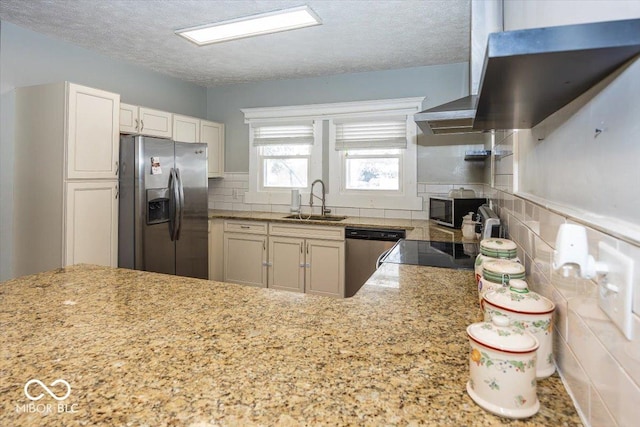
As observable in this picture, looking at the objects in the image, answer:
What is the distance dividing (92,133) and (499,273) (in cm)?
302

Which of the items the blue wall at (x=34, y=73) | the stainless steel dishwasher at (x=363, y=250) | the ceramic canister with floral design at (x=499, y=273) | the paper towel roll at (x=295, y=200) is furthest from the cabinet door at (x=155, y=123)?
the ceramic canister with floral design at (x=499, y=273)

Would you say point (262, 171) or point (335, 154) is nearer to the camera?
point (335, 154)

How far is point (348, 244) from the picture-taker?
341cm

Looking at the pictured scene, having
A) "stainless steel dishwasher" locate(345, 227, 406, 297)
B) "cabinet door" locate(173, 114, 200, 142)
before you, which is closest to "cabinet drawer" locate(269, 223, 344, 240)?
"stainless steel dishwasher" locate(345, 227, 406, 297)

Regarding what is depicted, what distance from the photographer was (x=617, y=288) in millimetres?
488

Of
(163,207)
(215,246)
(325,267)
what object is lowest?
(325,267)

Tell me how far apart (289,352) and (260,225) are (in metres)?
3.04

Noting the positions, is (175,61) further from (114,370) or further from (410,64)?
(114,370)

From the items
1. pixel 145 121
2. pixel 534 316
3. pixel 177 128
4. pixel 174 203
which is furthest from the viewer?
pixel 177 128

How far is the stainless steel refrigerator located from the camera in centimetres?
299

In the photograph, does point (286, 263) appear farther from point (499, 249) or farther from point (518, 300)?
point (518, 300)

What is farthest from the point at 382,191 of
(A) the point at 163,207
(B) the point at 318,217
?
(A) the point at 163,207

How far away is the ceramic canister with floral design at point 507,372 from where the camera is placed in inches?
23.0

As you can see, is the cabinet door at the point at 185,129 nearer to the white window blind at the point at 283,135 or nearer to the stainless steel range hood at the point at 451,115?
the white window blind at the point at 283,135
